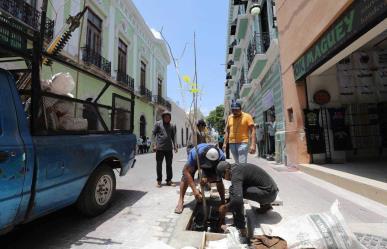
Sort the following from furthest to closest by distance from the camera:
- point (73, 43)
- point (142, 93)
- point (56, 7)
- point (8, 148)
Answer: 1. point (142, 93)
2. point (73, 43)
3. point (56, 7)
4. point (8, 148)

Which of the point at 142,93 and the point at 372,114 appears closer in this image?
the point at 372,114

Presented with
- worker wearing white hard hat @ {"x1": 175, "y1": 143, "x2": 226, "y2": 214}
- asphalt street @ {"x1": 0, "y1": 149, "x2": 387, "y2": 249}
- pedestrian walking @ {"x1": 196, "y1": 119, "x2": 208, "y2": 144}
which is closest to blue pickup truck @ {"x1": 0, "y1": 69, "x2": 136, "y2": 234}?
asphalt street @ {"x1": 0, "y1": 149, "x2": 387, "y2": 249}

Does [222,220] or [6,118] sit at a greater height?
[6,118]

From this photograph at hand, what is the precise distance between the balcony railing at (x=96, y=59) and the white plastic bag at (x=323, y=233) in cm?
1412

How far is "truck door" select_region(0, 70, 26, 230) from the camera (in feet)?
6.61

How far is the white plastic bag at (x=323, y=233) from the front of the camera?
80.4 inches

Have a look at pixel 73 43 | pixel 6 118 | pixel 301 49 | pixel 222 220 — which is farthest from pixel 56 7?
pixel 222 220

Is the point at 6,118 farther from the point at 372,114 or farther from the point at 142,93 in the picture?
the point at 142,93

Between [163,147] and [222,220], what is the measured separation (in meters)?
2.60

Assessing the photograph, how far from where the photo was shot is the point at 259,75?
1326 cm

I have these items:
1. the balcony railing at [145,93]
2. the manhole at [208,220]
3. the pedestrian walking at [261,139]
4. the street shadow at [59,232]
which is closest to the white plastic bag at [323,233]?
the manhole at [208,220]

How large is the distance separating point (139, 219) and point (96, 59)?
1379 centimetres

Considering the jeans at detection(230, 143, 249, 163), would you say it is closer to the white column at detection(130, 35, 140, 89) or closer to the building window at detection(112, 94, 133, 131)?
the building window at detection(112, 94, 133, 131)

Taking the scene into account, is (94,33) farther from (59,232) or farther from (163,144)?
(59,232)
